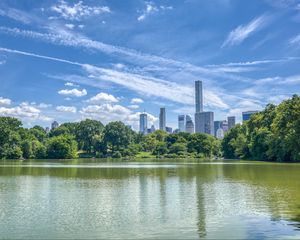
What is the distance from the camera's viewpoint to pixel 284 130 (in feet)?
268

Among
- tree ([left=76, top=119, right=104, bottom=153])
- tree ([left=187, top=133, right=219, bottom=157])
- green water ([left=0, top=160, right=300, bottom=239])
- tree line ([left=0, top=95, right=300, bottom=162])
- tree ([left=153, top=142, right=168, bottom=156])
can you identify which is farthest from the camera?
tree ([left=76, top=119, right=104, bottom=153])

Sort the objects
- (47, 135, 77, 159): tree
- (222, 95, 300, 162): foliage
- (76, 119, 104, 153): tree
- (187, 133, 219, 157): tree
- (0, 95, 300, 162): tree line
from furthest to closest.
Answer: (76, 119, 104, 153): tree
(187, 133, 219, 157): tree
(47, 135, 77, 159): tree
(0, 95, 300, 162): tree line
(222, 95, 300, 162): foliage

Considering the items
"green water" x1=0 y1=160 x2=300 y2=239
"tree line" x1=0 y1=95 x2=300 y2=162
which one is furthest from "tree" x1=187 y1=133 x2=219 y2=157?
"green water" x1=0 y1=160 x2=300 y2=239

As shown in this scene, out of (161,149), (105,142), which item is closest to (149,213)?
(105,142)

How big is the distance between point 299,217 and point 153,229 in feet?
23.1

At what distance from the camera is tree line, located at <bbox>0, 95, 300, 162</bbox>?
83.2 m

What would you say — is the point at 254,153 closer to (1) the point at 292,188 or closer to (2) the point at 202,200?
(1) the point at 292,188

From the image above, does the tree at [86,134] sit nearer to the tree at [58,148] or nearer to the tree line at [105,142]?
the tree line at [105,142]

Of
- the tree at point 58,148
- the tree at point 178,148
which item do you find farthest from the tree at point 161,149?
the tree at point 58,148

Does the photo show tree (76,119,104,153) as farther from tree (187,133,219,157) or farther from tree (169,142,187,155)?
tree (187,133,219,157)

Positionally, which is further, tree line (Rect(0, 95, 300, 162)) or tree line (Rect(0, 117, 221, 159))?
tree line (Rect(0, 117, 221, 159))

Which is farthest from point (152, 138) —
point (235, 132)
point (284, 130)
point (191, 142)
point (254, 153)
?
point (284, 130)

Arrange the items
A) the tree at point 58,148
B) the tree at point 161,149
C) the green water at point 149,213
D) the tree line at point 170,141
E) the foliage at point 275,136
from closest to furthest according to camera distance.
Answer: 1. the green water at point 149,213
2. the foliage at point 275,136
3. the tree line at point 170,141
4. the tree at point 58,148
5. the tree at point 161,149

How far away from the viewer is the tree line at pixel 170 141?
83250 millimetres
